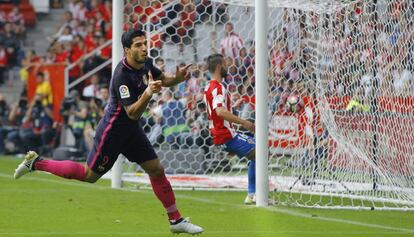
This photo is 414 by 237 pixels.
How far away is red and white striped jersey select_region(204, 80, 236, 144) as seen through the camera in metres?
14.4

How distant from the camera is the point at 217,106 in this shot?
14.4 metres

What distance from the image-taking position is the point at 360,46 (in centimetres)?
1465

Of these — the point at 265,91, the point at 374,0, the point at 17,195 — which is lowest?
the point at 17,195

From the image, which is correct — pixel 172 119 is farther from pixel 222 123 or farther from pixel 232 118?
pixel 232 118

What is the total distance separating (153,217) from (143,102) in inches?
109

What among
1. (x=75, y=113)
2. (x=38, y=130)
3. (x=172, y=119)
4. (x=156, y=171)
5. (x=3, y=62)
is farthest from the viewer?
(x=3, y=62)

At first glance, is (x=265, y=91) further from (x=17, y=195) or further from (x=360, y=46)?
(x=17, y=195)

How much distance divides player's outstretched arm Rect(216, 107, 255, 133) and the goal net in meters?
1.08

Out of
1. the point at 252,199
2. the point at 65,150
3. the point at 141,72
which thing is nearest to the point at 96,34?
the point at 65,150

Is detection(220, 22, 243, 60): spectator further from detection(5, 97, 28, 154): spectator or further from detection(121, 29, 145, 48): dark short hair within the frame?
detection(5, 97, 28, 154): spectator

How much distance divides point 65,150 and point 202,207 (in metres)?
9.88

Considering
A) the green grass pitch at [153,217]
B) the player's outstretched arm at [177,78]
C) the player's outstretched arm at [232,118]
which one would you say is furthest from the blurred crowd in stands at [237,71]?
the player's outstretched arm at [177,78]

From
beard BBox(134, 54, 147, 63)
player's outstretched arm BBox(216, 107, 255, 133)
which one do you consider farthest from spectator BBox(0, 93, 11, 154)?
beard BBox(134, 54, 147, 63)

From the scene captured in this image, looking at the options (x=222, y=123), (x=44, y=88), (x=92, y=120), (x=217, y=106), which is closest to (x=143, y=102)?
(x=217, y=106)
